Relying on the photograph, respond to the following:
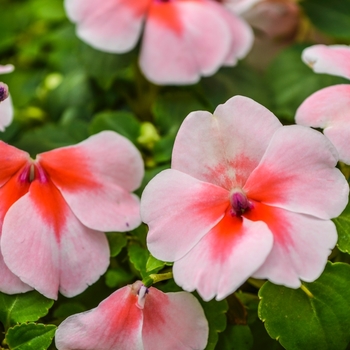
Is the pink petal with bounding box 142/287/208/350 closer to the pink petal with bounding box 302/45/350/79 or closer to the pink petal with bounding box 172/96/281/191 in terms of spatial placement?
the pink petal with bounding box 172/96/281/191

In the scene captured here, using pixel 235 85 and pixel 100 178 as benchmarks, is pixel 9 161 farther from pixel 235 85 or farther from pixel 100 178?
pixel 235 85

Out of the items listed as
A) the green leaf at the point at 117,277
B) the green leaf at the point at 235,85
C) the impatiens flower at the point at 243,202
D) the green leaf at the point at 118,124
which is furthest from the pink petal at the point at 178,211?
the green leaf at the point at 235,85

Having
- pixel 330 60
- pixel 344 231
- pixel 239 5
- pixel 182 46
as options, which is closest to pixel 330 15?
pixel 239 5

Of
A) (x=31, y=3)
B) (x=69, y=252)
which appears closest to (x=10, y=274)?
(x=69, y=252)

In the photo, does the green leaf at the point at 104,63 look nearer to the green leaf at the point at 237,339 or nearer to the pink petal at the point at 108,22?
the pink petal at the point at 108,22

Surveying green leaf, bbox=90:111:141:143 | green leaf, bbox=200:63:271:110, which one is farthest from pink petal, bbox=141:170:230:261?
green leaf, bbox=200:63:271:110

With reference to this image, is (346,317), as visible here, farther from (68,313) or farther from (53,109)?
(53,109)
